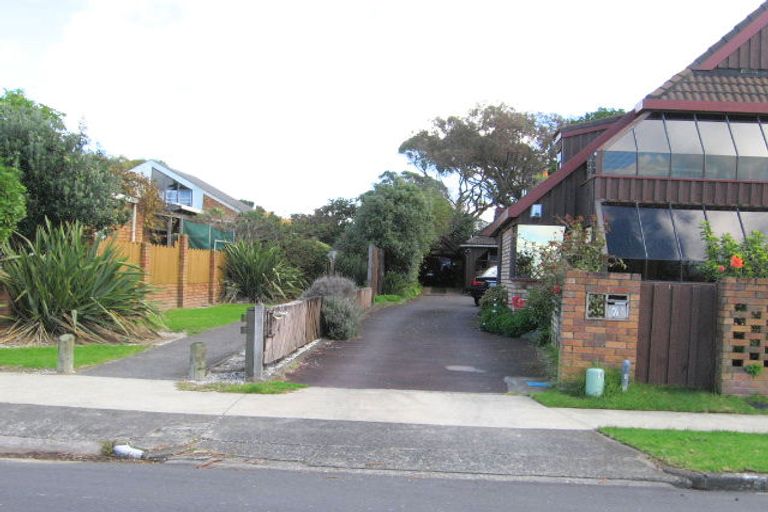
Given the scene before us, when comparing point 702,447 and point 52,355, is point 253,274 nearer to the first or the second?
point 52,355

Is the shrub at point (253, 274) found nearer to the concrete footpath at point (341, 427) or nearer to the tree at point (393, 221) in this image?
the tree at point (393, 221)

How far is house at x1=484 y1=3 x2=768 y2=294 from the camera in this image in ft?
47.2

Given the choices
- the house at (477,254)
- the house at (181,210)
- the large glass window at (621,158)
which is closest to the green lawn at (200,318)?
the house at (181,210)

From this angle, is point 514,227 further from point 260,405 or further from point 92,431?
point 92,431

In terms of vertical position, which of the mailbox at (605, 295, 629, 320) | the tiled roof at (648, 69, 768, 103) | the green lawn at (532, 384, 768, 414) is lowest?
the green lawn at (532, 384, 768, 414)

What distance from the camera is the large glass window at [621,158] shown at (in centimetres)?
1522

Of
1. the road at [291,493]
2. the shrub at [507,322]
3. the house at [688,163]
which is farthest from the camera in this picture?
the shrub at [507,322]

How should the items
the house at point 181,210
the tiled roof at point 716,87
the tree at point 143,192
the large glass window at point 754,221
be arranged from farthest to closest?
the house at point 181,210, the tree at point 143,192, the tiled roof at point 716,87, the large glass window at point 754,221

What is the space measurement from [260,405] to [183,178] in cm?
3875

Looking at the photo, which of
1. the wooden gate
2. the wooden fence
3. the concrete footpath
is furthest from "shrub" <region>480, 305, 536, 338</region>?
the concrete footpath

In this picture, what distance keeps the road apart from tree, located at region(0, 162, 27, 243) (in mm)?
7714

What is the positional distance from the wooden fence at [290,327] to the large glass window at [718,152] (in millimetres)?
9508

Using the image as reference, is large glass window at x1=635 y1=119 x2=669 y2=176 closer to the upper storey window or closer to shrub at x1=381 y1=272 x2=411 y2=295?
the upper storey window

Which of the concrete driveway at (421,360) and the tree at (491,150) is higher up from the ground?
the tree at (491,150)
